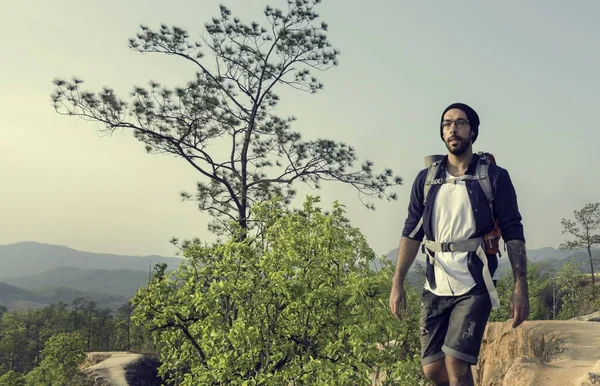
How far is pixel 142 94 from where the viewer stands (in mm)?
15609

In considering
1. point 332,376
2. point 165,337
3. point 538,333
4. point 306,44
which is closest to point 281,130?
point 306,44

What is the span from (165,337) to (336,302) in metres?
3.84

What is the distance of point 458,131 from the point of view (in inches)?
146

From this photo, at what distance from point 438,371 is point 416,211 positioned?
1.29 meters

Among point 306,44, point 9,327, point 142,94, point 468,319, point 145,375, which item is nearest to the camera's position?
point 468,319

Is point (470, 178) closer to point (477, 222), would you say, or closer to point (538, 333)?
point (477, 222)

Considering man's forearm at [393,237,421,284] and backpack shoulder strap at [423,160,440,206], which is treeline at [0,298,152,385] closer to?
man's forearm at [393,237,421,284]

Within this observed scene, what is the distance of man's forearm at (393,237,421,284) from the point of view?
400 centimetres

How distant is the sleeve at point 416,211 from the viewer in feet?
13.1

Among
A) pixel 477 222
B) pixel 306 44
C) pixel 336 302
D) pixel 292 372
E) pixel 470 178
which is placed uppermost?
pixel 306 44

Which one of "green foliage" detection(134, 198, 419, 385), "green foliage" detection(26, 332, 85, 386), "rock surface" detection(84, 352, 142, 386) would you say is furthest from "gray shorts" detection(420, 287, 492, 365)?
"green foliage" detection(26, 332, 85, 386)

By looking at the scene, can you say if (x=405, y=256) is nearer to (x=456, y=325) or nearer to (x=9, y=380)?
(x=456, y=325)

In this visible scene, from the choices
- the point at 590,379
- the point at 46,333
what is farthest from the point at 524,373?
the point at 46,333

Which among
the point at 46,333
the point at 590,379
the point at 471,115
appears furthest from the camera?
the point at 46,333
